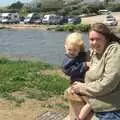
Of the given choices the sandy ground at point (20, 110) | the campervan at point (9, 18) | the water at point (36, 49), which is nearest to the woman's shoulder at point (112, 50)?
the sandy ground at point (20, 110)

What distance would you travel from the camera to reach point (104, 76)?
3.95 metres

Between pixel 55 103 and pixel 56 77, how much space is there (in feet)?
9.57

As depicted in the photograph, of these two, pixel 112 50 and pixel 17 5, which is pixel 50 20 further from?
pixel 112 50

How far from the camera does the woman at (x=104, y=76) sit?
391cm

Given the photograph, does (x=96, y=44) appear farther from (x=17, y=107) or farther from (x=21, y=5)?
(x=21, y=5)

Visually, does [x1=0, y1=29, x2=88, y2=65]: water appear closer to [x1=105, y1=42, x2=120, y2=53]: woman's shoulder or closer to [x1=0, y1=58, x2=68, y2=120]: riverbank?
[x1=0, y1=58, x2=68, y2=120]: riverbank

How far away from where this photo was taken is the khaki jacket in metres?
3.89

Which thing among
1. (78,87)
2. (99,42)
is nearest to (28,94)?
(78,87)

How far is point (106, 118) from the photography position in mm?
4043

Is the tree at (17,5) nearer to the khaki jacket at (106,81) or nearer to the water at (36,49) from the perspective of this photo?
the water at (36,49)

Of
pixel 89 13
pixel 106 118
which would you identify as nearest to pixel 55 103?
pixel 106 118

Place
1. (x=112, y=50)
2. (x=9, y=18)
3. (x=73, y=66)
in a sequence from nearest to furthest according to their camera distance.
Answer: (x=112, y=50) → (x=73, y=66) → (x=9, y=18)

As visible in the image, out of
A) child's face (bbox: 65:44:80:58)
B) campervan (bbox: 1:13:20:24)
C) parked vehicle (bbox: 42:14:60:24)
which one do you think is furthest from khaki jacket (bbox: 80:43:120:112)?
campervan (bbox: 1:13:20:24)

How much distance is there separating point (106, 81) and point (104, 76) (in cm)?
4
